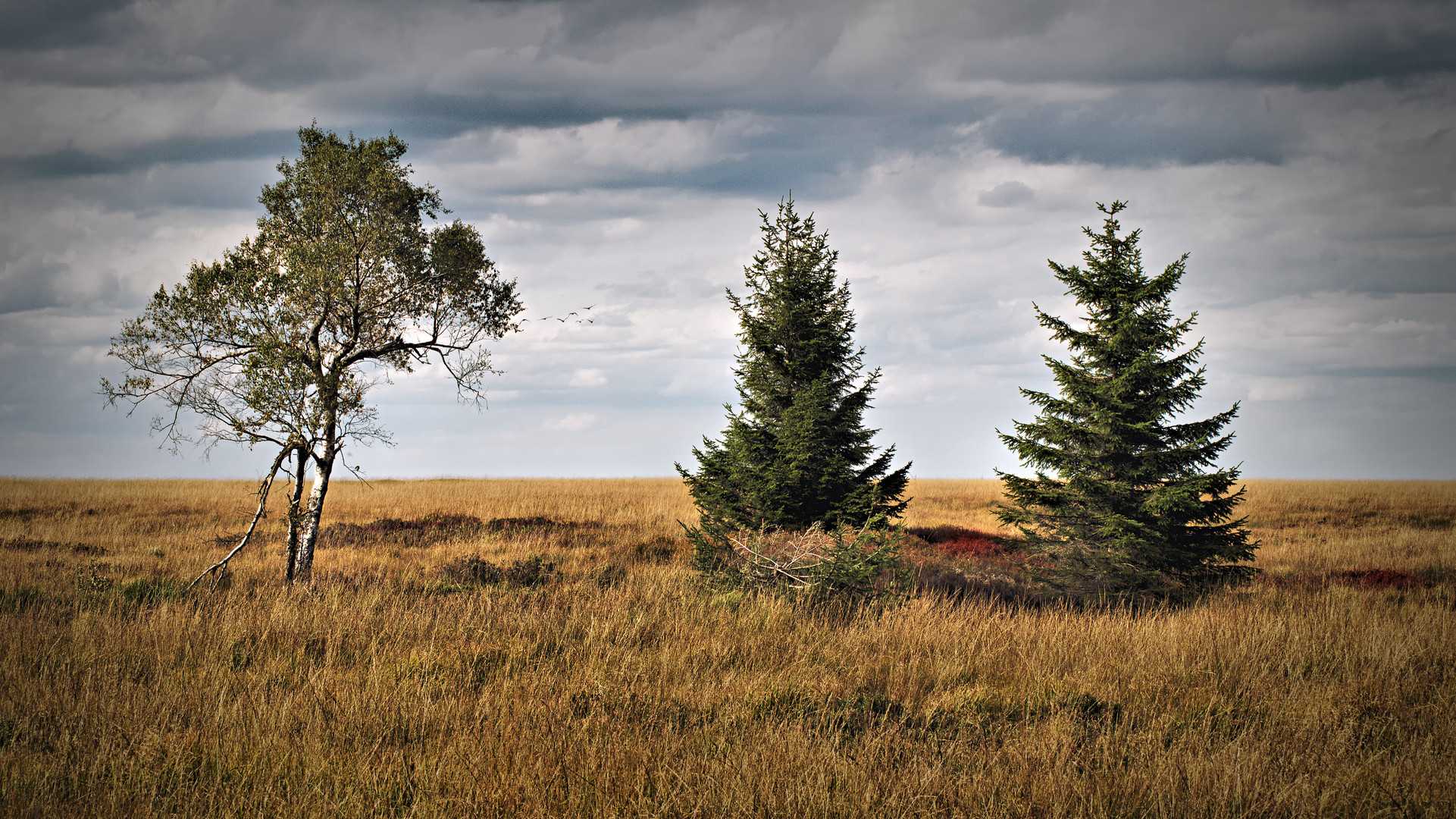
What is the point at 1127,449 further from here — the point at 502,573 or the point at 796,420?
the point at 502,573

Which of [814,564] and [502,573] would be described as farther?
[502,573]

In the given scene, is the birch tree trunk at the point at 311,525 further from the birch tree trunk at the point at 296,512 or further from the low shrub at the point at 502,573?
the low shrub at the point at 502,573

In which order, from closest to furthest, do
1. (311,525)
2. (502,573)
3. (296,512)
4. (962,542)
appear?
(296,512) < (311,525) < (502,573) < (962,542)

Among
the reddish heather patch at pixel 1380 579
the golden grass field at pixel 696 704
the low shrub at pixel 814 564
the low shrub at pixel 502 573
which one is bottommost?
the reddish heather patch at pixel 1380 579

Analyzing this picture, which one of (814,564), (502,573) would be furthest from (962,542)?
(502,573)

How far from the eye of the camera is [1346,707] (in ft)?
20.1

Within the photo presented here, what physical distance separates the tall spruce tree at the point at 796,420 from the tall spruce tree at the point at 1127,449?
293cm

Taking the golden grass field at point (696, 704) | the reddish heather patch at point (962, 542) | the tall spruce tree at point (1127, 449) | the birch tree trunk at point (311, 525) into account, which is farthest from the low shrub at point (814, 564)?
the reddish heather patch at point (962, 542)

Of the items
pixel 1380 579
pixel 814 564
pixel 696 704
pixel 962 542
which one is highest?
pixel 814 564

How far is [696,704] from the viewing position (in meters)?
5.77

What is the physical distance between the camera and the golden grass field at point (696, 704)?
4316 millimetres

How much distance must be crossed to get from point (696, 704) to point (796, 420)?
26.6 feet

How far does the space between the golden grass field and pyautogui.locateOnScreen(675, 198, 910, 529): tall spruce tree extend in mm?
2769

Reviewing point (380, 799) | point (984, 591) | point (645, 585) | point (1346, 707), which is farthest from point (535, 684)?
point (984, 591)
